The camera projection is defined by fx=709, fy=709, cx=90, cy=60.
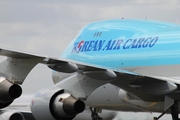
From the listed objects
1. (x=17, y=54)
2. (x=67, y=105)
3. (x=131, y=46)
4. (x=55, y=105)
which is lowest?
(x=55, y=105)

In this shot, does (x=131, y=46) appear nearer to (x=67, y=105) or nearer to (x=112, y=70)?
(x=67, y=105)

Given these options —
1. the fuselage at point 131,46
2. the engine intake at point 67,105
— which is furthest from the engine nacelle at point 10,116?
the engine intake at point 67,105

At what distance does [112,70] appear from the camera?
20.2m

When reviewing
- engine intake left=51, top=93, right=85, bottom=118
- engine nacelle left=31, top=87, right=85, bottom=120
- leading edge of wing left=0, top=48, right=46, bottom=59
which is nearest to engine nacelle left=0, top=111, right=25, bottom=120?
engine nacelle left=31, top=87, right=85, bottom=120

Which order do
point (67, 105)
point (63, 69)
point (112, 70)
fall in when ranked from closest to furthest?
point (63, 69) < point (112, 70) < point (67, 105)

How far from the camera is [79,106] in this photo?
2150cm

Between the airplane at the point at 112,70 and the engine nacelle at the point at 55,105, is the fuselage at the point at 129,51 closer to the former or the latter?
the airplane at the point at 112,70

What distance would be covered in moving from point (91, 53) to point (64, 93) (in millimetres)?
6744

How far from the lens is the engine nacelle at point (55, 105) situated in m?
21.5

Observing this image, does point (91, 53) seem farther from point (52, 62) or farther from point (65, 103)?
point (52, 62)

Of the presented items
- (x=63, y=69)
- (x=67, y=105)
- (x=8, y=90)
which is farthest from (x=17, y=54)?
(x=67, y=105)

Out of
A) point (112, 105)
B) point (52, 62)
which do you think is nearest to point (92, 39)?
point (112, 105)

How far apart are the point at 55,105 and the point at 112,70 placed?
8.95 feet

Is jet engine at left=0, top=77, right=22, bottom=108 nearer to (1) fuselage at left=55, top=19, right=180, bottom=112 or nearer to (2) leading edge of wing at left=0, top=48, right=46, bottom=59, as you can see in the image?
(2) leading edge of wing at left=0, top=48, right=46, bottom=59
